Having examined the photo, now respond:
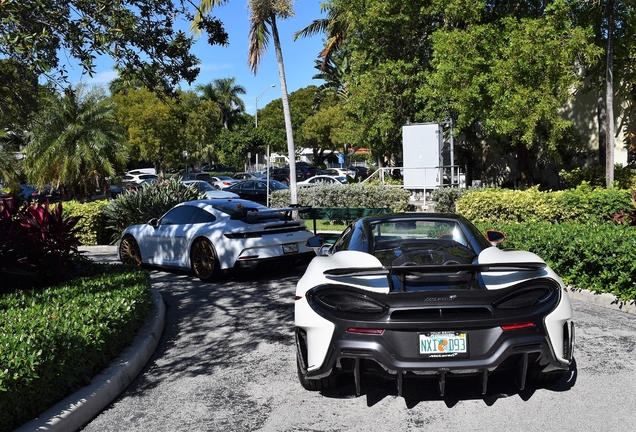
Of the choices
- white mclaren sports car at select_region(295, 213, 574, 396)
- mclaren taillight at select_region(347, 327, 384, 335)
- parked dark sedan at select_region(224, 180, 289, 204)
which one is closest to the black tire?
white mclaren sports car at select_region(295, 213, 574, 396)

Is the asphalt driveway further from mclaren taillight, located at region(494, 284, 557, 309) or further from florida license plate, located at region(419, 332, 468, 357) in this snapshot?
mclaren taillight, located at region(494, 284, 557, 309)

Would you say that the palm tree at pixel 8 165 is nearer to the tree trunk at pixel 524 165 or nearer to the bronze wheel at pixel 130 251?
the bronze wheel at pixel 130 251

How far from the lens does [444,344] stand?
13.4 feet

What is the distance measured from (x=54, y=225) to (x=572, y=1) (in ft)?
50.6

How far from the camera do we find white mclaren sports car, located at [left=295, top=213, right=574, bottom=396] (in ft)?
13.4

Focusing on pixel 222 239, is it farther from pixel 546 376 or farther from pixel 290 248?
pixel 546 376

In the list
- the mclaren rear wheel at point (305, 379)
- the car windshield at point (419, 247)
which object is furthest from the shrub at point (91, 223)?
the mclaren rear wheel at point (305, 379)

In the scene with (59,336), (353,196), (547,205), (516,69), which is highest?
(516,69)

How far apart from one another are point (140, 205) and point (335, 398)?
37.9 feet

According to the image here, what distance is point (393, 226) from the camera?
621cm

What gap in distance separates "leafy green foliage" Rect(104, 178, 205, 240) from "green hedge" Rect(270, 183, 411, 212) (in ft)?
19.8

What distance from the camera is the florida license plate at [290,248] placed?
9791 millimetres

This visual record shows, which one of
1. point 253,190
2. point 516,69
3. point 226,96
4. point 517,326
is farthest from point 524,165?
point 226,96

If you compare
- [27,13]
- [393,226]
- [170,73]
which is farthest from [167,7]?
[393,226]
